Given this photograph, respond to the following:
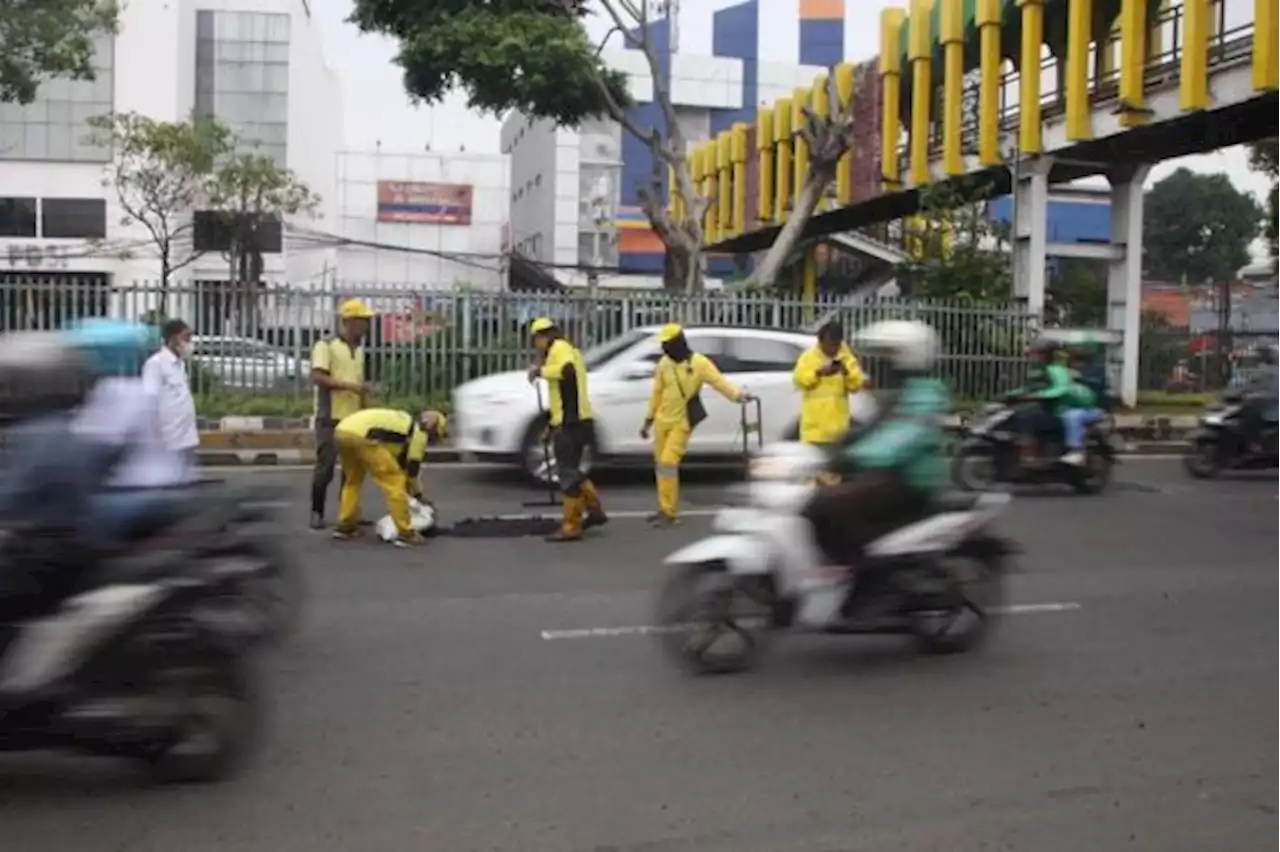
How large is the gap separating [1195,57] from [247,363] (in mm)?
12566

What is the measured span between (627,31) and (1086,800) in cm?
1955

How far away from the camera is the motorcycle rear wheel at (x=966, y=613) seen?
7.07 m

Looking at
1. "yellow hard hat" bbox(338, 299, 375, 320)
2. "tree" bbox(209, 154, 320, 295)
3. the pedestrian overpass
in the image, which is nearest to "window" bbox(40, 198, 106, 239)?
"tree" bbox(209, 154, 320, 295)

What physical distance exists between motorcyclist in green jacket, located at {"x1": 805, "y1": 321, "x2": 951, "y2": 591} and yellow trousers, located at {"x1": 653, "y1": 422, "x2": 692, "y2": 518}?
3.88 metres

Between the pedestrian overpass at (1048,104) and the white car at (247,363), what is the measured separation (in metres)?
10.2

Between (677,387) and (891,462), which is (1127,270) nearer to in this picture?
(677,387)

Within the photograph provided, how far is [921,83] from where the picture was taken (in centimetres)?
2659

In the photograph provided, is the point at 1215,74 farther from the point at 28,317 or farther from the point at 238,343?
the point at 28,317

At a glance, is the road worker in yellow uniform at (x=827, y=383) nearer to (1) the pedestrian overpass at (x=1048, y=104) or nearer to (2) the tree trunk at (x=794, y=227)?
(1) the pedestrian overpass at (x=1048, y=104)

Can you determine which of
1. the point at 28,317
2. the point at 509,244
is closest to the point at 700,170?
the point at 509,244

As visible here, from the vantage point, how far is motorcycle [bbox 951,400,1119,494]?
1334cm

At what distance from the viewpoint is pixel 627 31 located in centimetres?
2298

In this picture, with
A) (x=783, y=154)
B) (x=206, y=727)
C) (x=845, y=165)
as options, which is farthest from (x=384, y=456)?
(x=783, y=154)

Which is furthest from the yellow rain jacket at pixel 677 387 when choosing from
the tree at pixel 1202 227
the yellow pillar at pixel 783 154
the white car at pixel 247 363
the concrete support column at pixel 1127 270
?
the tree at pixel 1202 227
